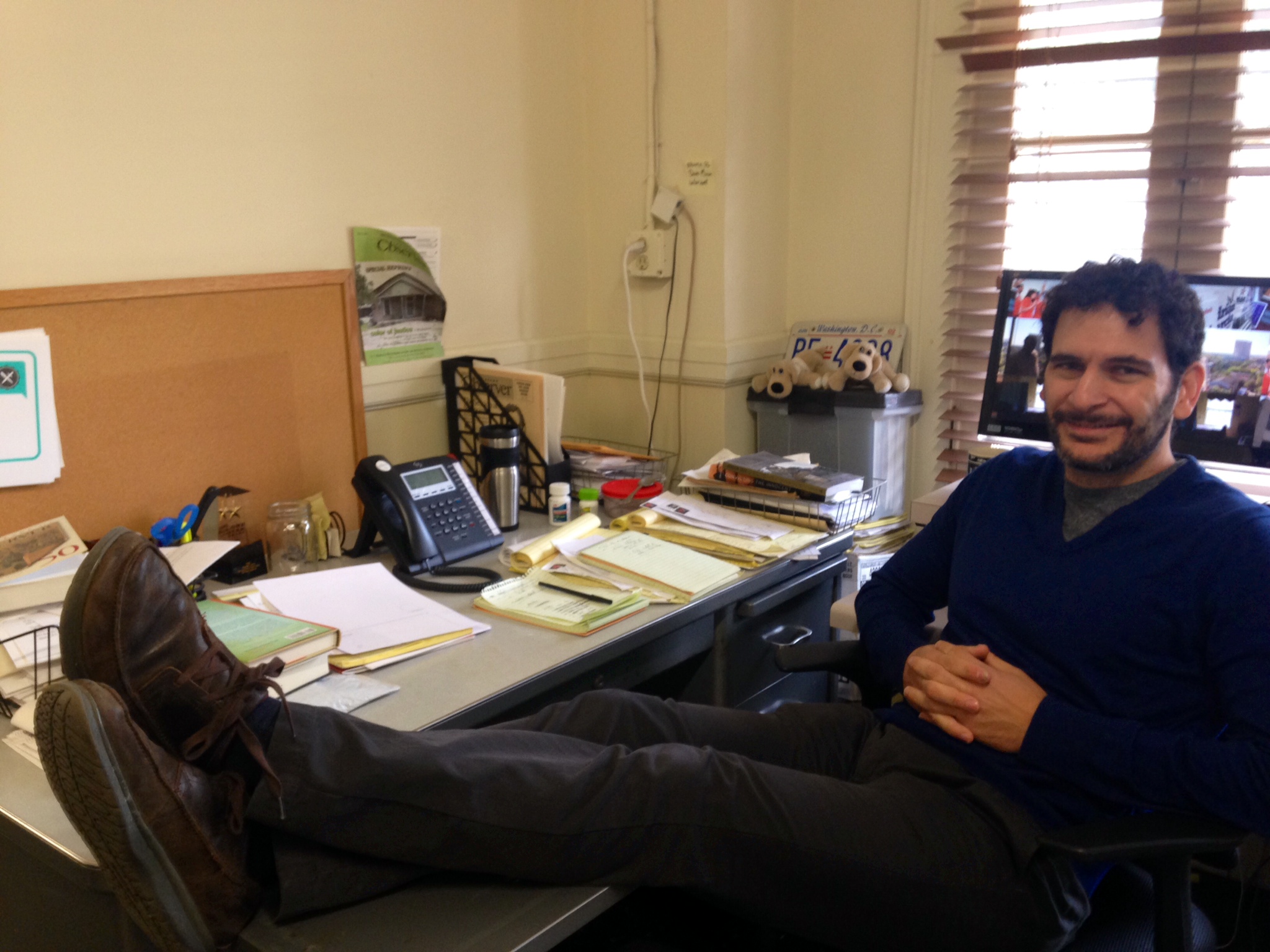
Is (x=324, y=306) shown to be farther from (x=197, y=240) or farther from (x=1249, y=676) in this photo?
(x=1249, y=676)

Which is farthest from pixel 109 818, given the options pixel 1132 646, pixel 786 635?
pixel 786 635

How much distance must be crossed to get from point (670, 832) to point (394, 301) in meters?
1.38

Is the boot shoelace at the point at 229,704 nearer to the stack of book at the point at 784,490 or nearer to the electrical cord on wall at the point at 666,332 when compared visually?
the stack of book at the point at 784,490

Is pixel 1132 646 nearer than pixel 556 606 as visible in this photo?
Yes

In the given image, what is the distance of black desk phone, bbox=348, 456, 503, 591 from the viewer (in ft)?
5.85

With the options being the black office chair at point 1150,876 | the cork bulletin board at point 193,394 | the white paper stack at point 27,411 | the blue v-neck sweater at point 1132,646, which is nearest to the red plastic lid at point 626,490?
the cork bulletin board at point 193,394

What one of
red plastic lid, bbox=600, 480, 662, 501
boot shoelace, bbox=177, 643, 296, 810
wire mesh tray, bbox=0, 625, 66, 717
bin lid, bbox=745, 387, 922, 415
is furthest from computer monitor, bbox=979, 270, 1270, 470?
wire mesh tray, bbox=0, 625, 66, 717

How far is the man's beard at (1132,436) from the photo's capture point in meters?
1.35

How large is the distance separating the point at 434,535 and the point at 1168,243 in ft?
5.15

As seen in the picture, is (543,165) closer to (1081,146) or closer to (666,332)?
(666,332)

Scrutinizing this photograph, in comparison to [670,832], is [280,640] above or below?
above

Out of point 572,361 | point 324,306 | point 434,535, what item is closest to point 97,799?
point 434,535

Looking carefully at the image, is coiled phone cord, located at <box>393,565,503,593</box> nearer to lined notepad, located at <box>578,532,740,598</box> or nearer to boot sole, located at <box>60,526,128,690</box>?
lined notepad, located at <box>578,532,740,598</box>

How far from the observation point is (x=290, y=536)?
1829 millimetres
